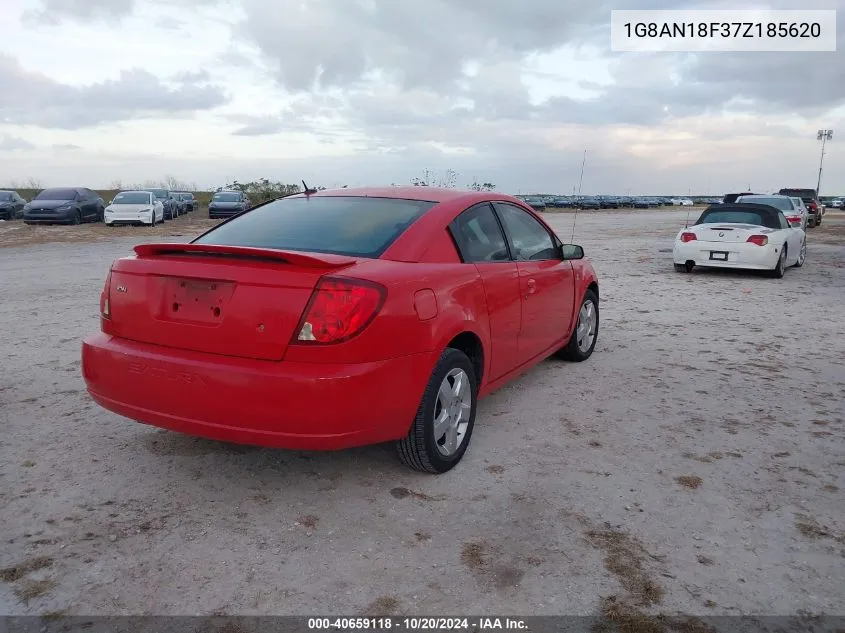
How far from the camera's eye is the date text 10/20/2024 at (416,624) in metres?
2.42

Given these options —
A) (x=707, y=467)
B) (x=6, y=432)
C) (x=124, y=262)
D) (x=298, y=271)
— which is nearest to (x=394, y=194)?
(x=298, y=271)

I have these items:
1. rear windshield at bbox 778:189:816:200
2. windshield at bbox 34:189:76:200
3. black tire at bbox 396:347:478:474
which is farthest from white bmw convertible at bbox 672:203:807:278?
rear windshield at bbox 778:189:816:200

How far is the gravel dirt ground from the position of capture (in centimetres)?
262

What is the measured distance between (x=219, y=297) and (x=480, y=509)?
1600mm

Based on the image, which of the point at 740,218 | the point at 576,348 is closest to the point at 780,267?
the point at 740,218

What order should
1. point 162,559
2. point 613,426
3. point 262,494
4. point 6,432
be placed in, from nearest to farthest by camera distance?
point 162,559 < point 262,494 < point 6,432 < point 613,426

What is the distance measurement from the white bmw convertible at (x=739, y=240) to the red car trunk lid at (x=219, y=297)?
34.6 ft

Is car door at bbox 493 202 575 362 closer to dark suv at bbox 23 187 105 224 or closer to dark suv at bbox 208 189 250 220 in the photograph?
dark suv at bbox 23 187 105 224

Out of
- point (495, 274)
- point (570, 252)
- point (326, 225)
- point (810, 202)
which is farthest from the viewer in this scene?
point (810, 202)

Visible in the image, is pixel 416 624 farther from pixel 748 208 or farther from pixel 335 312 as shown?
pixel 748 208

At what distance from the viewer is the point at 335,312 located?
9.98ft

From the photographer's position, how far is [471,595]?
2598mm

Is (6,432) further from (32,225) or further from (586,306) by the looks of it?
(32,225)

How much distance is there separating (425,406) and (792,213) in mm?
19713
